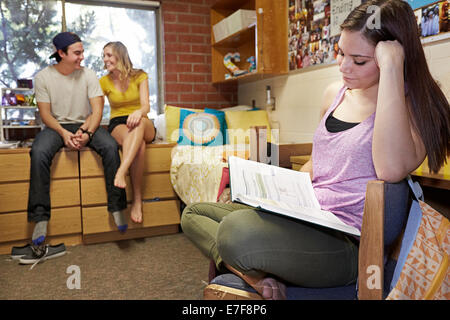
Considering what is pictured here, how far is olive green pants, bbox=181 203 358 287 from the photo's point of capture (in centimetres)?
75

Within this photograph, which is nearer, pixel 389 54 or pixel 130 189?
pixel 389 54

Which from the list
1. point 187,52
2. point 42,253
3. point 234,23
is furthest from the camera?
point 187,52

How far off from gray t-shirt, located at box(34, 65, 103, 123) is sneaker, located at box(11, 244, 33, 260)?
843mm

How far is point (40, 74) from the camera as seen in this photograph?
8.00ft

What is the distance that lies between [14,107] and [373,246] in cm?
271

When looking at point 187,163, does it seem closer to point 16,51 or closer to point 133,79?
point 133,79

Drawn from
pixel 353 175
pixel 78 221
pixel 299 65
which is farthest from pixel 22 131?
pixel 353 175

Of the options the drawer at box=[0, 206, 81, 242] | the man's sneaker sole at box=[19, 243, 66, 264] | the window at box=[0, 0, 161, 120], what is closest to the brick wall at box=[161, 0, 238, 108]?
the window at box=[0, 0, 161, 120]

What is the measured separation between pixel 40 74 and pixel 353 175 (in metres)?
2.22

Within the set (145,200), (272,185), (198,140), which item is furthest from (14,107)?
(272,185)

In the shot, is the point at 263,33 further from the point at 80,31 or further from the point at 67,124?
the point at 80,31

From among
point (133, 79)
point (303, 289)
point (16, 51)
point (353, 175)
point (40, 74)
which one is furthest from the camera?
point (16, 51)

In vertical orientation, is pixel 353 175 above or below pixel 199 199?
above

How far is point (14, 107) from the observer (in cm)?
269
